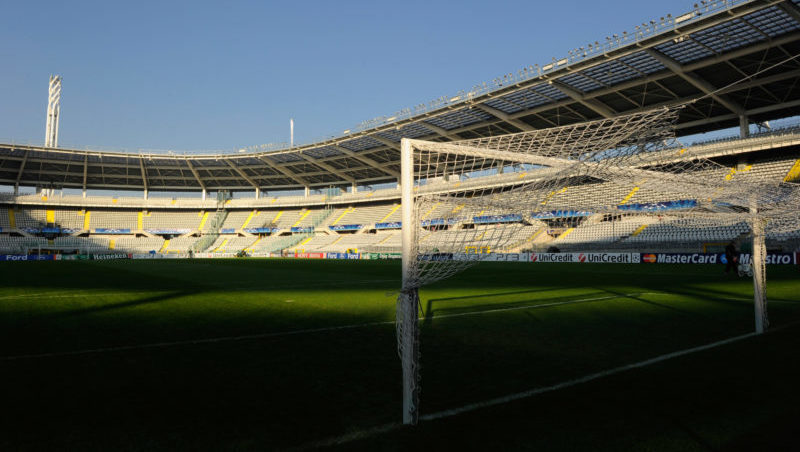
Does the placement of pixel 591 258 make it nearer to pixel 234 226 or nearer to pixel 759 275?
pixel 759 275

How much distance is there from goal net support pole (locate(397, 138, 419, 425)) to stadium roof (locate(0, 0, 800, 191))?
26.0 ft

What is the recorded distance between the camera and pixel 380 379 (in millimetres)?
4637

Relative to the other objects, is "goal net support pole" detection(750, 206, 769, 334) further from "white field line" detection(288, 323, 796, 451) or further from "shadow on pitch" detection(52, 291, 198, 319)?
"shadow on pitch" detection(52, 291, 198, 319)

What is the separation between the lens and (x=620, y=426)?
335 centimetres

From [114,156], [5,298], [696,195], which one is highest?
[114,156]

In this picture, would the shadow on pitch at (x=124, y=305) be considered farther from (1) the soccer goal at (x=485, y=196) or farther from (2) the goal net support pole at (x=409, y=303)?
(2) the goal net support pole at (x=409, y=303)

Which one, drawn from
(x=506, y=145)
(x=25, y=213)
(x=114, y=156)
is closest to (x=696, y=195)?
(x=506, y=145)

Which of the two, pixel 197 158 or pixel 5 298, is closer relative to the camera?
pixel 5 298

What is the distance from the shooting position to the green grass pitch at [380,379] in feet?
10.5

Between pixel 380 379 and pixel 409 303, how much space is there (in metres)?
1.36

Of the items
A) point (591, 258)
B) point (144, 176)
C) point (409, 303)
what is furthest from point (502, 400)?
point (144, 176)

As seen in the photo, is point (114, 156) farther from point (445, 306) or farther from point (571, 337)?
point (571, 337)

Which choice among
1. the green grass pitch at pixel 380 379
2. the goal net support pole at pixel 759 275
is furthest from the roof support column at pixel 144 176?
the goal net support pole at pixel 759 275

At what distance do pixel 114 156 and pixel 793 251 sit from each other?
217 ft
